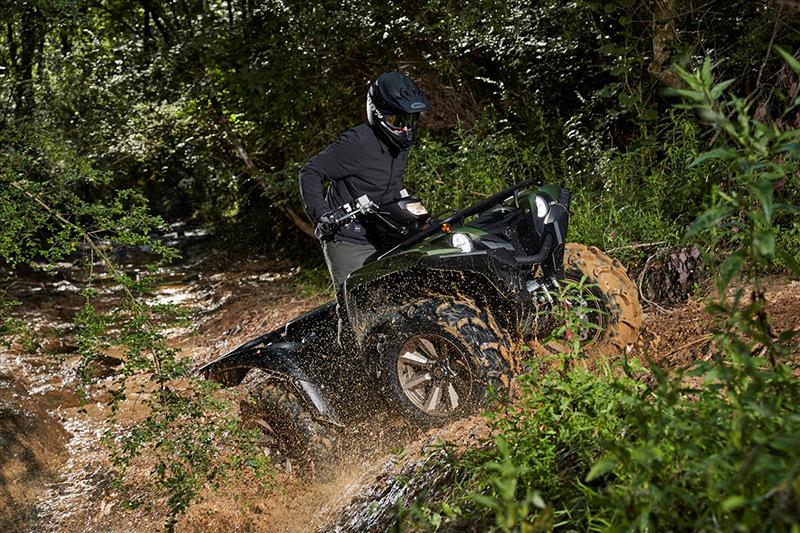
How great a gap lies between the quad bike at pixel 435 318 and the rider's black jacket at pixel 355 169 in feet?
1.28

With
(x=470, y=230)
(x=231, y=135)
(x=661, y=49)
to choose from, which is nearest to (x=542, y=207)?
(x=470, y=230)

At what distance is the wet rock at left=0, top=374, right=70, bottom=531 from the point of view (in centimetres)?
596

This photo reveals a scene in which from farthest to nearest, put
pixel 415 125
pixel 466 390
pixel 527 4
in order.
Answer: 1. pixel 527 4
2. pixel 415 125
3. pixel 466 390

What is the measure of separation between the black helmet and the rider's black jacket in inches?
4.8

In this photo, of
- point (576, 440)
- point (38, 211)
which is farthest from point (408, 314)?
point (38, 211)

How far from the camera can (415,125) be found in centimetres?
497

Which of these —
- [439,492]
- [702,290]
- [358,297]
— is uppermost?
[358,297]

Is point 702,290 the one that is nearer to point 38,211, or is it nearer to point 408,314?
point 408,314

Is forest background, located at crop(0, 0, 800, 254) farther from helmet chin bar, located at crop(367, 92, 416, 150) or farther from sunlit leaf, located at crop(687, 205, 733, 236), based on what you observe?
sunlit leaf, located at crop(687, 205, 733, 236)

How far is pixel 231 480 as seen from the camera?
5.27 meters

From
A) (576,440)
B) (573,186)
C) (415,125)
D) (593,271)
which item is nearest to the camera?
(576,440)

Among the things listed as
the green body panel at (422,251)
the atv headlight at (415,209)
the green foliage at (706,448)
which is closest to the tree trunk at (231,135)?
the atv headlight at (415,209)

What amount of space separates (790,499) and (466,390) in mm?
2451

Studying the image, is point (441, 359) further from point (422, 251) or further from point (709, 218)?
point (709, 218)
